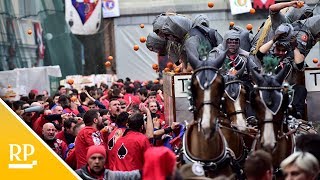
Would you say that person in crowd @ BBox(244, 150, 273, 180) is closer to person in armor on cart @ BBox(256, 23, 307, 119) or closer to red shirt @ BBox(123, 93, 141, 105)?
person in armor on cart @ BBox(256, 23, 307, 119)

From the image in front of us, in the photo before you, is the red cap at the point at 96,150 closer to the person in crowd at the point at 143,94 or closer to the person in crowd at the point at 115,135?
the person in crowd at the point at 115,135

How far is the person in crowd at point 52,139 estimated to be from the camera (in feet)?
41.6

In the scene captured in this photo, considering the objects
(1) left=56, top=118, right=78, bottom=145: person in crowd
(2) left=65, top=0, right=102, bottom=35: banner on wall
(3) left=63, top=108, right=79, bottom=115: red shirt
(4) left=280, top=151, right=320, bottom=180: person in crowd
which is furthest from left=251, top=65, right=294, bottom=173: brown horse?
(2) left=65, top=0, right=102, bottom=35: banner on wall

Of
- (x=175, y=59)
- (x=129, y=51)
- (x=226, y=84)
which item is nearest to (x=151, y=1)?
(x=129, y=51)

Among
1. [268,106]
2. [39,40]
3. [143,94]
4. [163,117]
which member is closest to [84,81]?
[39,40]

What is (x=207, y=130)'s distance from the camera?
9.84 m

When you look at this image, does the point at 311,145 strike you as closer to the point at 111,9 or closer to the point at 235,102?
the point at 235,102

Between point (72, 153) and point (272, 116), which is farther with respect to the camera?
point (72, 153)

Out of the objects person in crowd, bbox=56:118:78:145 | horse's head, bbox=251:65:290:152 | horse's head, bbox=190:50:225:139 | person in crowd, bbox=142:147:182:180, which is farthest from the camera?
person in crowd, bbox=56:118:78:145

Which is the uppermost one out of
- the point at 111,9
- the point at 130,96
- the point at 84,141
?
the point at 111,9

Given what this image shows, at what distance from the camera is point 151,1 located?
36969 millimetres

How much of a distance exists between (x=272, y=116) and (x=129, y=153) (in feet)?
6.30

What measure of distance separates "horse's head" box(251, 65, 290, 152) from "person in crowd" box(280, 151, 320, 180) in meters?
2.61

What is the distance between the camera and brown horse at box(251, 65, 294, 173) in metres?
10.2
